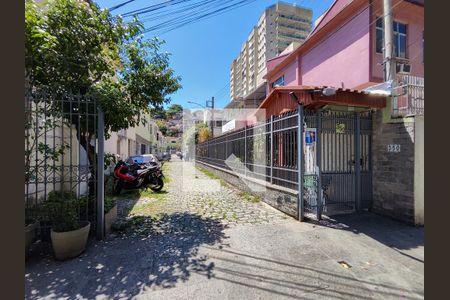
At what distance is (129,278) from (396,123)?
6071 millimetres

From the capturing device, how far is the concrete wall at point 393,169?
188 inches

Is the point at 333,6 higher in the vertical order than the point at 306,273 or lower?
higher

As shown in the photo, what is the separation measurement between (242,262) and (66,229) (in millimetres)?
2766

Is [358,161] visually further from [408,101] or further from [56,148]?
[56,148]

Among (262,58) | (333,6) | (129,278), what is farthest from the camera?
(262,58)

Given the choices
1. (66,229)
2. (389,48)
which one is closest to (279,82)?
(389,48)

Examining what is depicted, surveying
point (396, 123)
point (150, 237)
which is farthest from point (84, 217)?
point (396, 123)

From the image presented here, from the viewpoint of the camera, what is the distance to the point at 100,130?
4043 millimetres

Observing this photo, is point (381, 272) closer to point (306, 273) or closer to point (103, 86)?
point (306, 273)

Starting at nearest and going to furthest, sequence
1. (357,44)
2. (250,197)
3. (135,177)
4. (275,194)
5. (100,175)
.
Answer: (100,175), (275,194), (250,197), (135,177), (357,44)

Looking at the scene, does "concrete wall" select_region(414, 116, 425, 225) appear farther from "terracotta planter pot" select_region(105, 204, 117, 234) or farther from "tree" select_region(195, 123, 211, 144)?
"tree" select_region(195, 123, 211, 144)

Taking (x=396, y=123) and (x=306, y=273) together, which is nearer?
(x=306, y=273)

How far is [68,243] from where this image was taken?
10.8 feet

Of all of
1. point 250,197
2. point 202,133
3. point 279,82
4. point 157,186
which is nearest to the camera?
point 250,197
